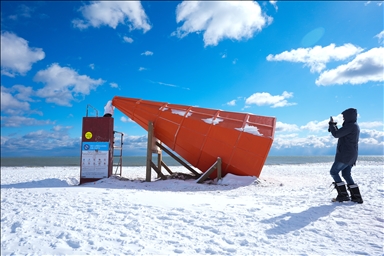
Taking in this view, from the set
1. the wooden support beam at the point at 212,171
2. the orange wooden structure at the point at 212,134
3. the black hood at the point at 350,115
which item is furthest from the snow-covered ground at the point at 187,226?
the orange wooden structure at the point at 212,134

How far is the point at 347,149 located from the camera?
5.88 metres

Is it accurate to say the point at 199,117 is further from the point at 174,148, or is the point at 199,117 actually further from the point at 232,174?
the point at 232,174

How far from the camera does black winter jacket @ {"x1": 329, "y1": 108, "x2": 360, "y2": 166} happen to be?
584 cm

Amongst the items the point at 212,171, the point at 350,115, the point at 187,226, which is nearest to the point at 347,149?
the point at 350,115

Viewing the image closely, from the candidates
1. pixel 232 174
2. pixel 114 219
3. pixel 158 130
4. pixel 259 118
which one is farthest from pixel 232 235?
pixel 158 130

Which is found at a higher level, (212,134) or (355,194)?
(212,134)

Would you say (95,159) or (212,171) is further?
(95,159)

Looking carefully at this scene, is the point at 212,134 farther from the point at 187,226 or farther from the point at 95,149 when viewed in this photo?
the point at 187,226

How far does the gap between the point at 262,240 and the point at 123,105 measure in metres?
10.0

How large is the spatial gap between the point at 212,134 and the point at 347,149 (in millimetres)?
5379

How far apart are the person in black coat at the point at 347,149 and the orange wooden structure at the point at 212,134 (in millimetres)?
3735

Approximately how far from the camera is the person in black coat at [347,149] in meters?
5.83

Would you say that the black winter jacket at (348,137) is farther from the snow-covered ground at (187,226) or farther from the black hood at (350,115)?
the snow-covered ground at (187,226)

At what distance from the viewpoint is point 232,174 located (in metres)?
10.2
